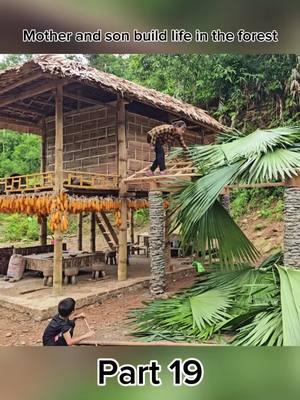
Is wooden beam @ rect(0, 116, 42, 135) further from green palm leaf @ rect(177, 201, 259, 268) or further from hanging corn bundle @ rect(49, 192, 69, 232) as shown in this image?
green palm leaf @ rect(177, 201, 259, 268)

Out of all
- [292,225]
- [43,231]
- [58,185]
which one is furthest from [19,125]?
[292,225]

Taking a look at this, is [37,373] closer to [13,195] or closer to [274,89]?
[13,195]

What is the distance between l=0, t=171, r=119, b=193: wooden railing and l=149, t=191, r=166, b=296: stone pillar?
98cm

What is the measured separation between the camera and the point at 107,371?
A: 2.68 metres

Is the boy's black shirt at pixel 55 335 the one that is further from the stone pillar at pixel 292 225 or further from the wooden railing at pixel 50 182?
the wooden railing at pixel 50 182

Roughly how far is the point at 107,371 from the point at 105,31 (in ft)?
8.12

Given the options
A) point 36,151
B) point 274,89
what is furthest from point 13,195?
point 274,89

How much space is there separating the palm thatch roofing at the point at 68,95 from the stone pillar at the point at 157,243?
4.80 feet

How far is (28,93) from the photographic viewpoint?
571 centimetres

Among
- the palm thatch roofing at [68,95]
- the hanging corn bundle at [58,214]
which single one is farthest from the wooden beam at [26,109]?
the hanging corn bundle at [58,214]

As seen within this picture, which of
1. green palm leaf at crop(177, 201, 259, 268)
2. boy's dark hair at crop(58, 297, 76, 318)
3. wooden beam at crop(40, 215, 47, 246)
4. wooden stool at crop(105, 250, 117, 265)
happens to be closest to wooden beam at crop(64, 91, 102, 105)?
wooden stool at crop(105, 250, 117, 265)

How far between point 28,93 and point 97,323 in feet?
11.5

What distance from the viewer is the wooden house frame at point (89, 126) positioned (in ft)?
17.8

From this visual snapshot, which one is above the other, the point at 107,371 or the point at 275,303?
the point at 275,303
